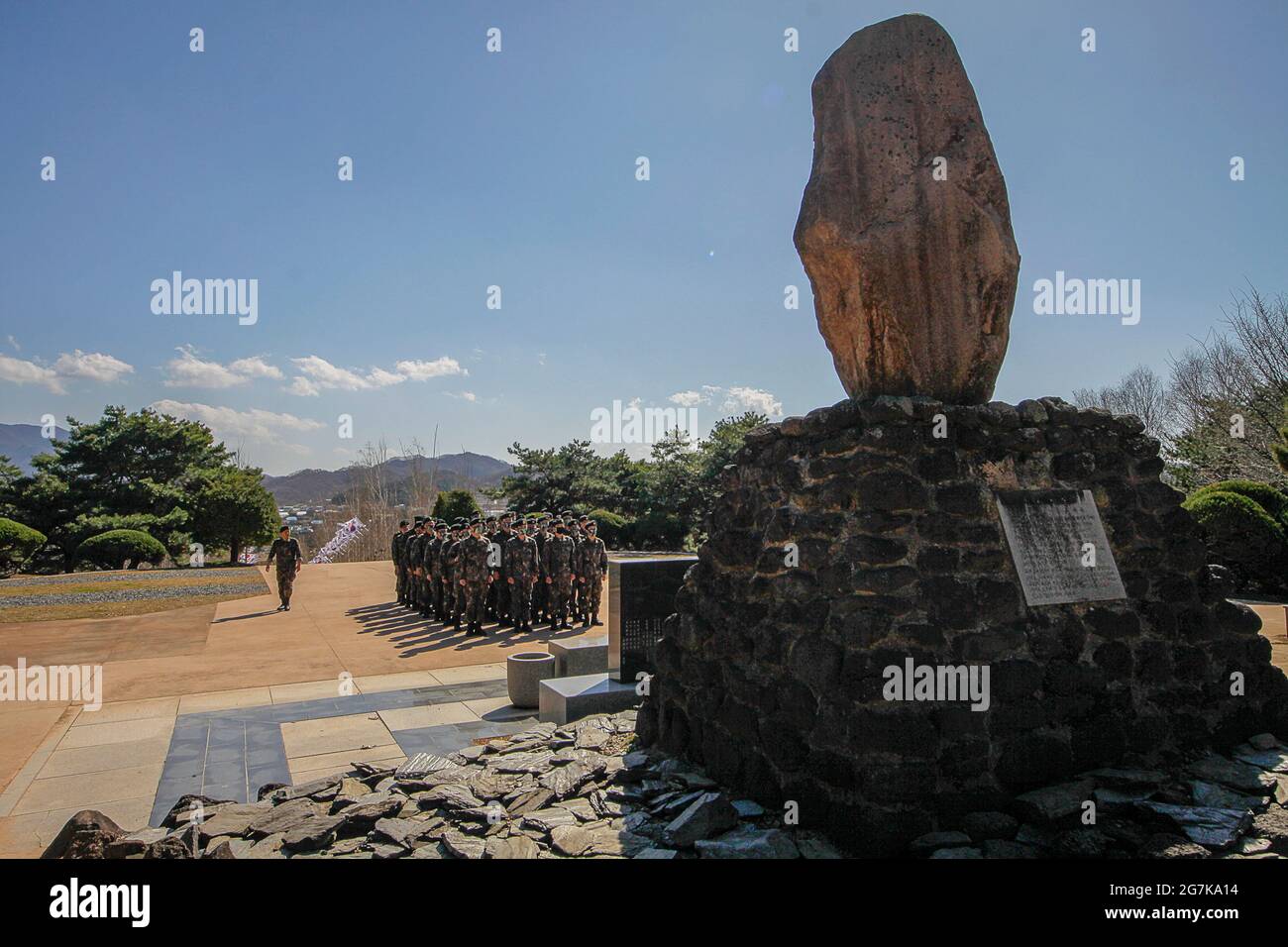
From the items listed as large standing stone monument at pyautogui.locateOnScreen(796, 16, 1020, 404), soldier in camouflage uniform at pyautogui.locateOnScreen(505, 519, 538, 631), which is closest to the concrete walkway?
soldier in camouflage uniform at pyautogui.locateOnScreen(505, 519, 538, 631)

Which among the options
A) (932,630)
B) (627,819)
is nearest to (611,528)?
(627,819)

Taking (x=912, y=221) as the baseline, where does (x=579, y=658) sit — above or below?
below

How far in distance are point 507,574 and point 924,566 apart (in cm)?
1065

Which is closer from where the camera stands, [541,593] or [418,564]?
[541,593]

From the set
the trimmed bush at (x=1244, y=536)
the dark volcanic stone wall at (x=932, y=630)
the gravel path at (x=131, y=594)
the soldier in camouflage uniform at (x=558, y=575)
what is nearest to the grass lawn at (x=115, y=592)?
the gravel path at (x=131, y=594)

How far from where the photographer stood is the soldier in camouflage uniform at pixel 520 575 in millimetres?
13630

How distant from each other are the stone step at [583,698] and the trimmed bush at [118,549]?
21672mm

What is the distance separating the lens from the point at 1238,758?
4.50 meters

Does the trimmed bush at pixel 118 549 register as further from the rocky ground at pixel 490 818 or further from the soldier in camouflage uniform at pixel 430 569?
the rocky ground at pixel 490 818

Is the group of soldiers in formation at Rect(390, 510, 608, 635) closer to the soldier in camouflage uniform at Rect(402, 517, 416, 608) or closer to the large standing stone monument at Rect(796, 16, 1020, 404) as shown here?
the soldier in camouflage uniform at Rect(402, 517, 416, 608)

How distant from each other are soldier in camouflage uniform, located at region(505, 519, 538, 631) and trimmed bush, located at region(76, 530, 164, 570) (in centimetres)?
1644

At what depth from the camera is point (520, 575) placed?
45.0 feet
